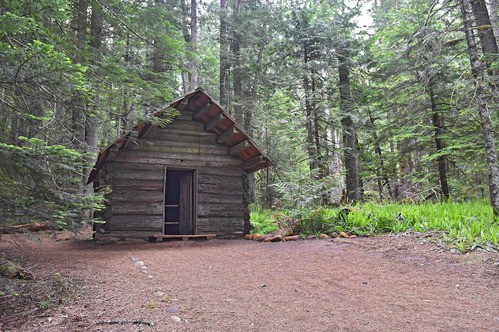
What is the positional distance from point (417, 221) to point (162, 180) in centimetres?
752

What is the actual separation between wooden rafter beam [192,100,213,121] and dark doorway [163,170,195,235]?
1935 mm

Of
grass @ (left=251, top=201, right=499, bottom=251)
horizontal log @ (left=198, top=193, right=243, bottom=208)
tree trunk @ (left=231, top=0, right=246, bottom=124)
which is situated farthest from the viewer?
tree trunk @ (left=231, top=0, right=246, bottom=124)

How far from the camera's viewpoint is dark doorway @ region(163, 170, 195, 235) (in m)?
11.3

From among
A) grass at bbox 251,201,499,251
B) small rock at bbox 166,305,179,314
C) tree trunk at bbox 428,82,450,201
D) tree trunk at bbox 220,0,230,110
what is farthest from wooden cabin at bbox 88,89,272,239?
small rock at bbox 166,305,179,314

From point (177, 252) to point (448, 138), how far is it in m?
9.61

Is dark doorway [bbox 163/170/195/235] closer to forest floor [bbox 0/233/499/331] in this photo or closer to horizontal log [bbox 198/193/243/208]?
horizontal log [bbox 198/193/243/208]

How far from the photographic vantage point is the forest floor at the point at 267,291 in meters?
3.45

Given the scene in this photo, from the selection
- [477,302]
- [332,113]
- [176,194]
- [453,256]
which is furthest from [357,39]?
[477,302]

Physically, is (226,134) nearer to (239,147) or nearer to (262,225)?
(239,147)

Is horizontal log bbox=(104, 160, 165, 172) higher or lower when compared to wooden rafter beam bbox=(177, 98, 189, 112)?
lower

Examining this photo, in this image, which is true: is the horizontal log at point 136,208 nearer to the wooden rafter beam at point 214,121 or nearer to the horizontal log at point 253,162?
the wooden rafter beam at point 214,121

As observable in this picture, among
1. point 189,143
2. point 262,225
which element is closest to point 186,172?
point 189,143

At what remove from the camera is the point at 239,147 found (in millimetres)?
10875

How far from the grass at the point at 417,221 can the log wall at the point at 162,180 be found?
2.26m
